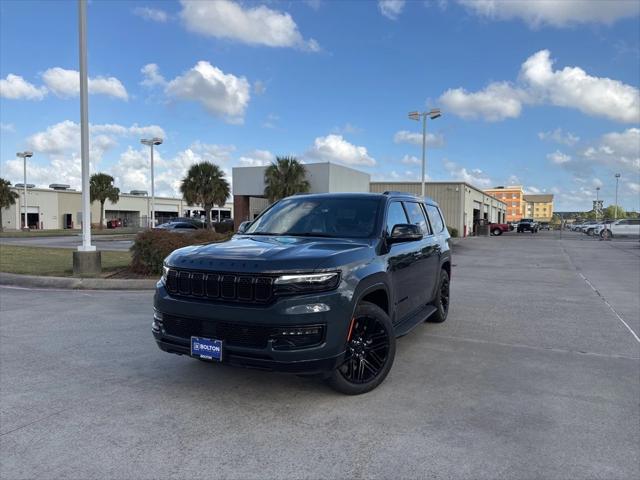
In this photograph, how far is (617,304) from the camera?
9016 millimetres

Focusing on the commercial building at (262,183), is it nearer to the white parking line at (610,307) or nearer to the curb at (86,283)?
the white parking line at (610,307)

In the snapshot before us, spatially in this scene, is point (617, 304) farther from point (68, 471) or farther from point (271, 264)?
point (68, 471)

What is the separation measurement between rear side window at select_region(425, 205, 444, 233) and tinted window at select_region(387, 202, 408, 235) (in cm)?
127

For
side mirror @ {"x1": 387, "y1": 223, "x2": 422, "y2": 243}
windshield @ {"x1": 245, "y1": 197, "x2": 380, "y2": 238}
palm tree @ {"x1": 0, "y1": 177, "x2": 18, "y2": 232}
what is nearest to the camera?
side mirror @ {"x1": 387, "y1": 223, "x2": 422, "y2": 243}

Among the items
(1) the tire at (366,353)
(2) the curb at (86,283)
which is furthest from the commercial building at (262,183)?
(1) the tire at (366,353)

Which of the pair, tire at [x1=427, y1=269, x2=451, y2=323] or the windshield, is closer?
the windshield

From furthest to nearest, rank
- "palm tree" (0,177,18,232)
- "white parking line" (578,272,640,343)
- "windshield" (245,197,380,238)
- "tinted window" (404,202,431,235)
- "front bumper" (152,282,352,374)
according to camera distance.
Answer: "palm tree" (0,177,18,232)
"white parking line" (578,272,640,343)
"tinted window" (404,202,431,235)
"windshield" (245,197,380,238)
"front bumper" (152,282,352,374)

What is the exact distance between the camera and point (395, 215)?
5.32 m

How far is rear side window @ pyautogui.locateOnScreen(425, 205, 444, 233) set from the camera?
679 cm

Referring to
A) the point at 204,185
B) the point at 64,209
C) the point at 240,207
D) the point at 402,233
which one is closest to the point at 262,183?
the point at 240,207

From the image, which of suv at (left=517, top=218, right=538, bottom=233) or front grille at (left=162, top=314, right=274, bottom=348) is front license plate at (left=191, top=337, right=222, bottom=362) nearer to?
front grille at (left=162, top=314, right=274, bottom=348)

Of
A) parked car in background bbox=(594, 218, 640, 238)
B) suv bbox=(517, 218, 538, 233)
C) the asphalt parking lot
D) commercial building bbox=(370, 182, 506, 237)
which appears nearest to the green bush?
the asphalt parking lot

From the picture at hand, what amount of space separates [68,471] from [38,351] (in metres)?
3.06

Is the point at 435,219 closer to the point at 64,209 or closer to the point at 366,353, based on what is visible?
the point at 366,353
